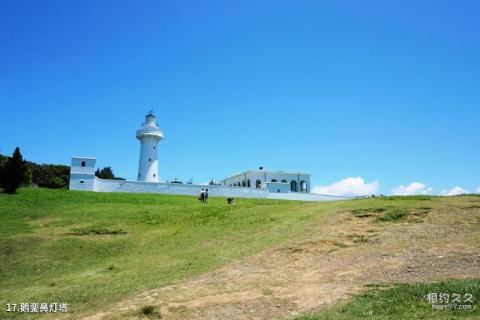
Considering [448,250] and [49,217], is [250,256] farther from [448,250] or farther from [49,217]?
→ [49,217]

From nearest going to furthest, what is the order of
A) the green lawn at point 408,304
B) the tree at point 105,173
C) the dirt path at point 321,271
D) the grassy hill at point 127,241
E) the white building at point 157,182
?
1. the green lawn at point 408,304
2. the dirt path at point 321,271
3. the grassy hill at point 127,241
4. the white building at point 157,182
5. the tree at point 105,173

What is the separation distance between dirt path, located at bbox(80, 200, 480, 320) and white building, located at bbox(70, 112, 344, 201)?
33.5m

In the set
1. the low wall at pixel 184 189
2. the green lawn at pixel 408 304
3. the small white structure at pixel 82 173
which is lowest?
the green lawn at pixel 408 304

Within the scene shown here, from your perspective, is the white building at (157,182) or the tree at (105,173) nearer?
the white building at (157,182)

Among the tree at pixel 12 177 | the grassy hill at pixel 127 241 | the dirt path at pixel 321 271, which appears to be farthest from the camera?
the tree at pixel 12 177

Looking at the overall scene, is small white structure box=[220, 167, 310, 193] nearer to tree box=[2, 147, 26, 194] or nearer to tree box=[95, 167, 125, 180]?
tree box=[95, 167, 125, 180]

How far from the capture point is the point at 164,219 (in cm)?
2488

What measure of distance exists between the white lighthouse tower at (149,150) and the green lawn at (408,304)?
4788 cm

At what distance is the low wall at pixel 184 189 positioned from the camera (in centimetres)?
4603

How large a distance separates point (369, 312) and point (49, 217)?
2312 centimetres

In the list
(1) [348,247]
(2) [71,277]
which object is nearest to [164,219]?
(2) [71,277]

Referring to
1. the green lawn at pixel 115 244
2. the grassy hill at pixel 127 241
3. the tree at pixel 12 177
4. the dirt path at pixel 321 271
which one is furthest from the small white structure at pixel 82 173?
the dirt path at pixel 321 271

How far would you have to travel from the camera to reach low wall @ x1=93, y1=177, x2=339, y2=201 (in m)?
46.0

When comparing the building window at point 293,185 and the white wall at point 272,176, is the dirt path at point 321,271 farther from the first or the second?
the building window at point 293,185
